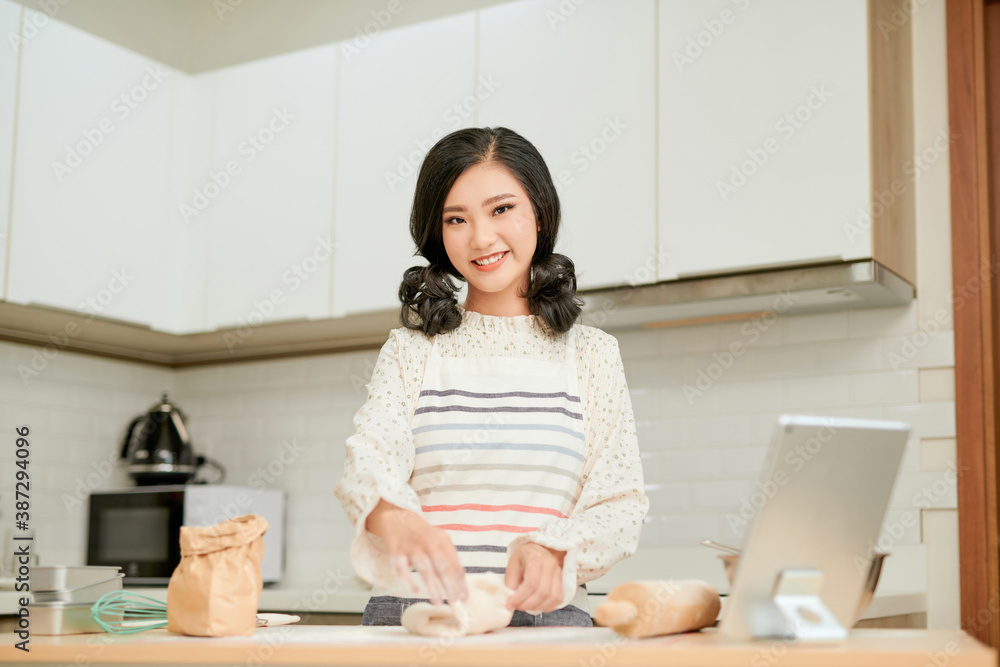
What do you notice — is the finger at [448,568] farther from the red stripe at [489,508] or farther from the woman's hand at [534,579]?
the red stripe at [489,508]

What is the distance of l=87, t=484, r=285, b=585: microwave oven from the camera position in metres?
2.90

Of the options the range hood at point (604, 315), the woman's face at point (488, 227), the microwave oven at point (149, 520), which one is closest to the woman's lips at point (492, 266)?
the woman's face at point (488, 227)

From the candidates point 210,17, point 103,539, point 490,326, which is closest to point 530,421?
point 490,326

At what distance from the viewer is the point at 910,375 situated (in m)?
2.46

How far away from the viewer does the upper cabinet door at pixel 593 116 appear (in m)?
2.46

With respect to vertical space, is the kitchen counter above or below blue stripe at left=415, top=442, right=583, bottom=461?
below

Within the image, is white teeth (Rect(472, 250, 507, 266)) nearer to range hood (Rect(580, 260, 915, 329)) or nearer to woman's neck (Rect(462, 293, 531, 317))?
woman's neck (Rect(462, 293, 531, 317))

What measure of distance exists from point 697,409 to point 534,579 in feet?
5.40

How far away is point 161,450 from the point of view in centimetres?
314

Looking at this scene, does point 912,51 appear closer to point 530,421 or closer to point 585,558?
point 530,421

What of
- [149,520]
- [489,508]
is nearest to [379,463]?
[489,508]

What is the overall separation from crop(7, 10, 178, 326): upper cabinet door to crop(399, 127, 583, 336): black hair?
161 centimetres

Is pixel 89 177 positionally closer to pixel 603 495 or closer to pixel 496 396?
pixel 496 396

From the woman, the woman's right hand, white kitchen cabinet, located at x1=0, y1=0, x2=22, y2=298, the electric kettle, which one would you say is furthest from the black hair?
the electric kettle
